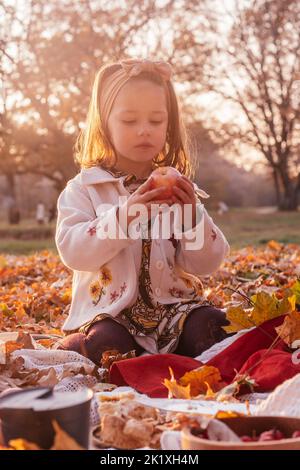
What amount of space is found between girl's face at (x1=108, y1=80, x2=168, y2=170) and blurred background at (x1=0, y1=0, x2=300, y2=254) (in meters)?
6.90

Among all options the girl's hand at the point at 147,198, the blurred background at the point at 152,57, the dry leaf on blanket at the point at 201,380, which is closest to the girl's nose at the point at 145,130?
the girl's hand at the point at 147,198

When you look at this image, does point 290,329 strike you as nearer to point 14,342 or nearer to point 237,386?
point 237,386

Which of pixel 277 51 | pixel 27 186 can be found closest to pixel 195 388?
pixel 277 51

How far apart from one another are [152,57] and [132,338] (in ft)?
27.4

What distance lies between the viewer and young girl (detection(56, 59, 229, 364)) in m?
3.14

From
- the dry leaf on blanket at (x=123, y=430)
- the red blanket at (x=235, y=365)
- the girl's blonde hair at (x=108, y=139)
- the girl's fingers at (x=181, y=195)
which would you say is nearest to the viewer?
the dry leaf on blanket at (x=123, y=430)

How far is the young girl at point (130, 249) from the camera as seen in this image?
314 cm

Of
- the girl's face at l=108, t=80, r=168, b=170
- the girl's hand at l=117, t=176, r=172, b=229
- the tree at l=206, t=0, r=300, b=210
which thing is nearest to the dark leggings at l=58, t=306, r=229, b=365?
the girl's hand at l=117, t=176, r=172, b=229

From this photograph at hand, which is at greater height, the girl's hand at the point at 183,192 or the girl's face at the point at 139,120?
the girl's face at the point at 139,120

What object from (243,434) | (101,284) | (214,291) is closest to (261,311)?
(101,284)

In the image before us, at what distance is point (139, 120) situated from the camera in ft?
10.9

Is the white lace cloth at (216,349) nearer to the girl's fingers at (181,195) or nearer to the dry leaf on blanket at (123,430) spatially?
the girl's fingers at (181,195)

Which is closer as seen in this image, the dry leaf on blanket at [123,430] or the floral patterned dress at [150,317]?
the dry leaf on blanket at [123,430]
